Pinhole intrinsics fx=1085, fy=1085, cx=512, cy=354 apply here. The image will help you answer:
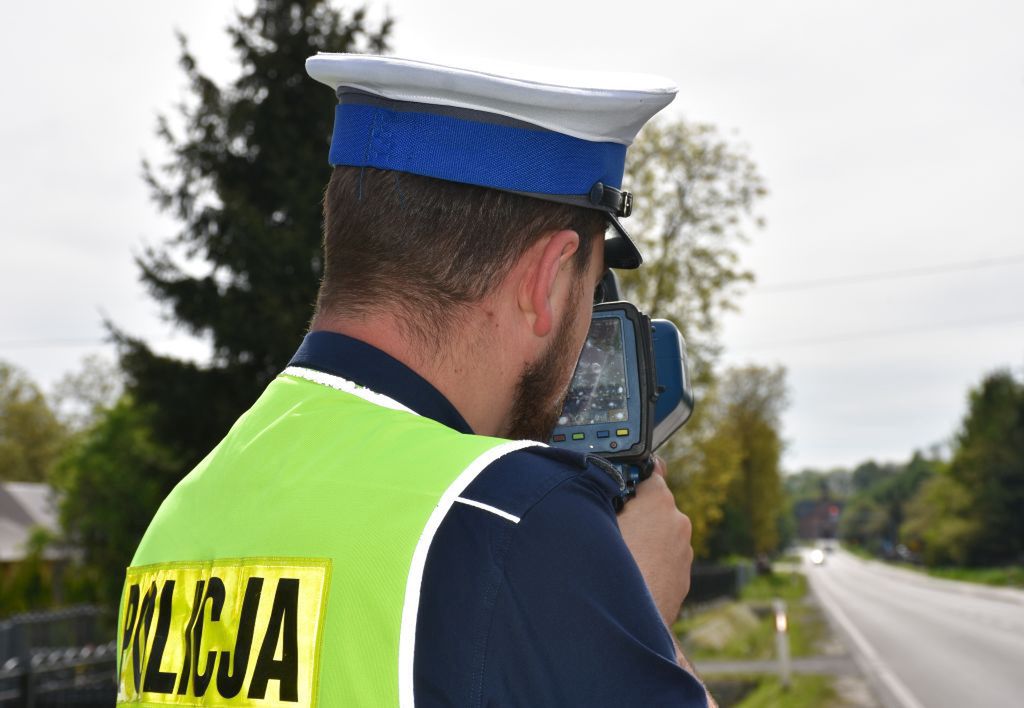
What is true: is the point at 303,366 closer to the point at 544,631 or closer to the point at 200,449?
the point at 544,631

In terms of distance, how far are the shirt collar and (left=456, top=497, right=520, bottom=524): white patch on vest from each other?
0.22m

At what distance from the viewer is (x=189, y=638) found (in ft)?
4.26

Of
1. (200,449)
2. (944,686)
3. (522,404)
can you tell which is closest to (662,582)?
(522,404)

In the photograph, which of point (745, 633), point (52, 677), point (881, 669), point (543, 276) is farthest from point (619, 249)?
point (745, 633)

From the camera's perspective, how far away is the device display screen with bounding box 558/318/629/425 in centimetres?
192

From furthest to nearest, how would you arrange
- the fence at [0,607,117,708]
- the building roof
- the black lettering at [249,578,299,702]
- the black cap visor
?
the building roof → the fence at [0,607,117,708] → the black cap visor → the black lettering at [249,578,299,702]

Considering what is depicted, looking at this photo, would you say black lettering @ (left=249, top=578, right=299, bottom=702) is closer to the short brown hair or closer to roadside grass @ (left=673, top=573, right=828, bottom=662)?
the short brown hair

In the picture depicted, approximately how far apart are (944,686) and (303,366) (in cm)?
1666

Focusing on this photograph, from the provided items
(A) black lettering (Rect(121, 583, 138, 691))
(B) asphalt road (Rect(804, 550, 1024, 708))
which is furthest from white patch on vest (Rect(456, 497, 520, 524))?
(B) asphalt road (Rect(804, 550, 1024, 708))

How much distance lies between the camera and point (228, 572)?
4.10 feet

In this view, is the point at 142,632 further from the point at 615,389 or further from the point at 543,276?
the point at 615,389

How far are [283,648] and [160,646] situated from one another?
26 cm

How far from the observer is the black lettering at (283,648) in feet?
3.80

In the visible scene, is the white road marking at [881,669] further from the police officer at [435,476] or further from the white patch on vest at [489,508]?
the white patch on vest at [489,508]
